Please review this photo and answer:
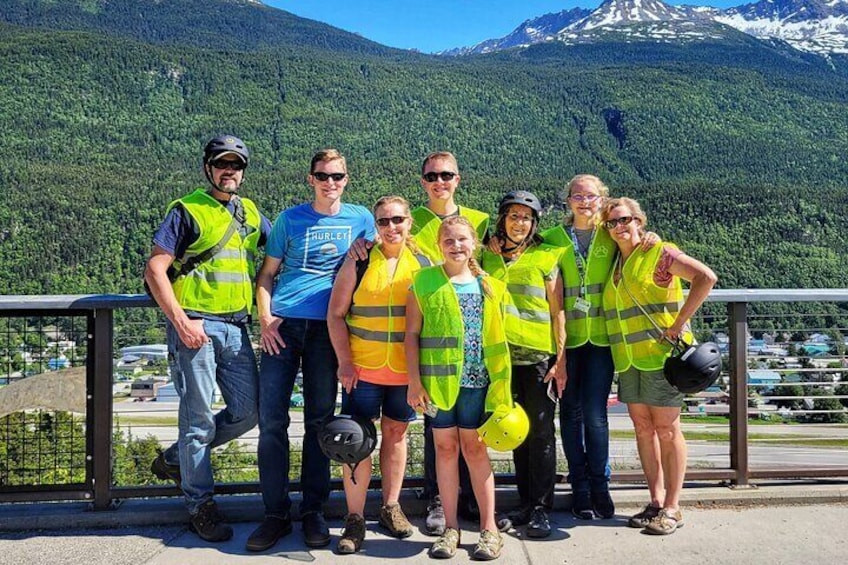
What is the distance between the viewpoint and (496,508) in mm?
4109

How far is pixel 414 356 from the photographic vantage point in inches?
136

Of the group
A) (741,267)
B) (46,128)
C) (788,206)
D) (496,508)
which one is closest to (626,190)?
(788,206)

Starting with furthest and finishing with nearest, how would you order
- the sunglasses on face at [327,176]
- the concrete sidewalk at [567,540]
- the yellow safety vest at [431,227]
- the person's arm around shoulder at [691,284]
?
the yellow safety vest at [431,227] < the sunglasses on face at [327,176] < the person's arm around shoulder at [691,284] < the concrete sidewalk at [567,540]

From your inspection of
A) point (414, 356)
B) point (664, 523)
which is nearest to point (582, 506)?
point (664, 523)

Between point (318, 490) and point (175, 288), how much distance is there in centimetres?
121

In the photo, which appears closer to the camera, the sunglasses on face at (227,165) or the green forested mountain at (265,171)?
the sunglasses on face at (227,165)

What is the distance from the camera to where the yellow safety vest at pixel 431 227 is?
384cm

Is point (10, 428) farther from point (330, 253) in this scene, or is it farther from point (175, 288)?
point (330, 253)

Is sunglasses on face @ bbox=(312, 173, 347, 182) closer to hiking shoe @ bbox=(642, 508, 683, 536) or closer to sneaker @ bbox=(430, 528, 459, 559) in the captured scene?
sneaker @ bbox=(430, 528, 459, 559)

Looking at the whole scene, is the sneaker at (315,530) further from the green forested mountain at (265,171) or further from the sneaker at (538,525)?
the green forested mountain at (265,171)

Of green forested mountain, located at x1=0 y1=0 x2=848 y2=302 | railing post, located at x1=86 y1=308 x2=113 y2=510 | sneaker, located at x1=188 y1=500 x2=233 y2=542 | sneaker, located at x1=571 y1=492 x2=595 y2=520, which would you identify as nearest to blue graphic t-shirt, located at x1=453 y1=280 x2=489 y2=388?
sneaker, located at x1=571 y1=492 x2=595 y2=520

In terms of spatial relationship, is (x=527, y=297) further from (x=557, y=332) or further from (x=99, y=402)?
(x=99, y=402)

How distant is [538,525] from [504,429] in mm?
668

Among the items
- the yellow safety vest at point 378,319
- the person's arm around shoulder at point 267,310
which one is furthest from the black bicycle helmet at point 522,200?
the person's arm around shoulder at point 267,310
